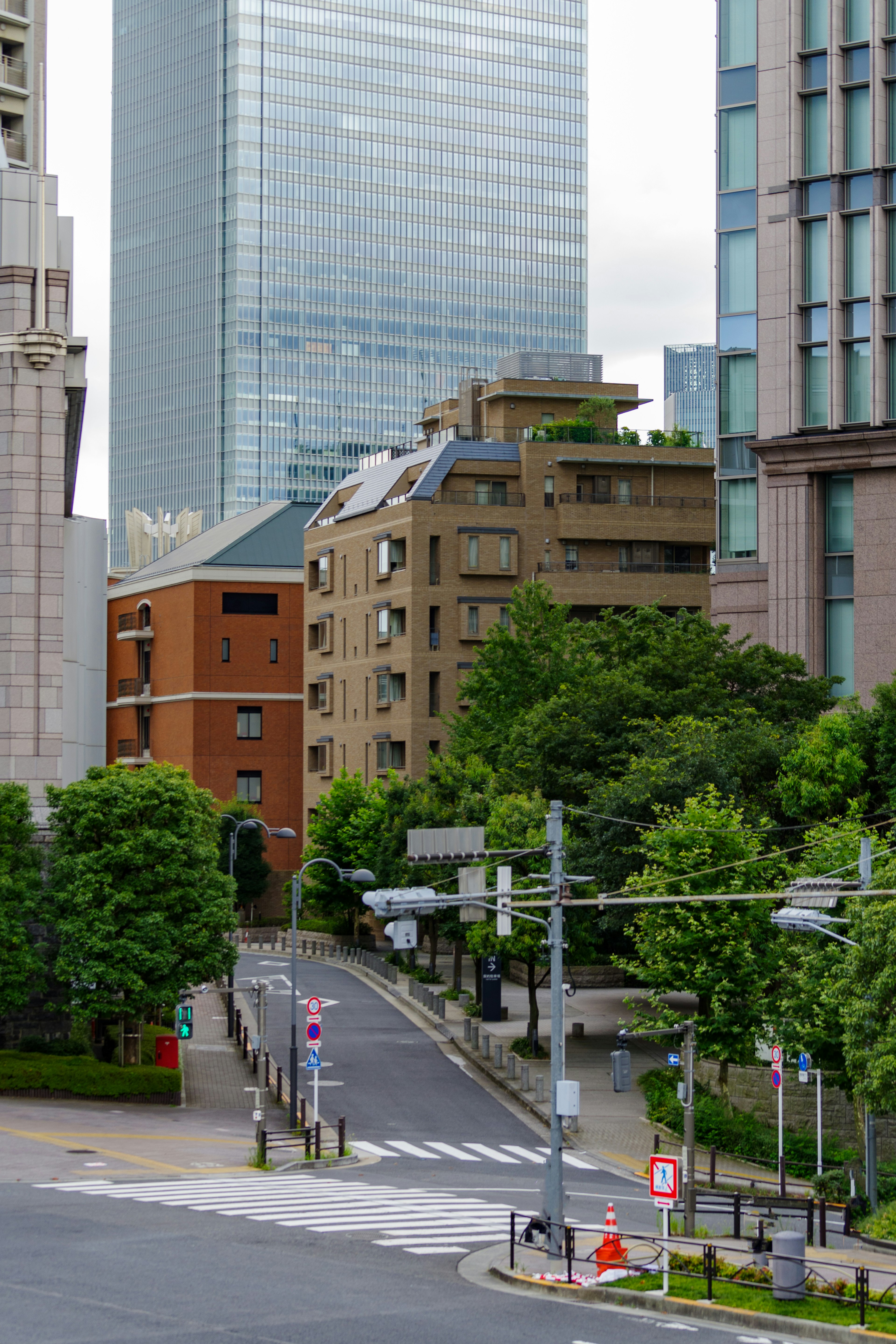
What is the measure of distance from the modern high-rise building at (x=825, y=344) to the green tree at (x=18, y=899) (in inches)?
1136

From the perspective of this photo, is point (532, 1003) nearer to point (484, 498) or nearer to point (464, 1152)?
point (464, 1152)

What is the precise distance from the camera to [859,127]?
6244 cm

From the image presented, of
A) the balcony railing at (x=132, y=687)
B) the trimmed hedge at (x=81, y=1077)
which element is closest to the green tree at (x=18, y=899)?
the trimmed hedge at (x=81, y=1077)

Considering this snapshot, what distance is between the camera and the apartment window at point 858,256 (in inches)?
2437

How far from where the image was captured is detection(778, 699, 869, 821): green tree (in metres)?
50.5

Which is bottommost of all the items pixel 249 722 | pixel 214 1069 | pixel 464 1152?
pixel 464 1152

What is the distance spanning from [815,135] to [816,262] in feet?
15.7

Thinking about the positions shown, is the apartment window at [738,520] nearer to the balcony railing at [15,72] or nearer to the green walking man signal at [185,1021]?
the green walking man signal at [185,1021]

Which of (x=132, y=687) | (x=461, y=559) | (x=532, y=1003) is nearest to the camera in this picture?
(x=532, y=1003)

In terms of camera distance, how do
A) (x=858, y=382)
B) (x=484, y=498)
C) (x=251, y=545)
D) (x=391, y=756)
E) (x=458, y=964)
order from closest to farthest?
(x=858, y=382) → (x=458, y=964) → (x=391, y=756) → (x=484, y=498) → (x=251, y=545)

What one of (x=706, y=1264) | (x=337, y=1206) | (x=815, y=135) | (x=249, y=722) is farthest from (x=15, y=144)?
(x=249, y=722)

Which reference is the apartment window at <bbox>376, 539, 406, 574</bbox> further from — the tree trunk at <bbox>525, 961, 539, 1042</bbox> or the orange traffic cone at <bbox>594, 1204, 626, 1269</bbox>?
the orange traffic cone at <bbox>594, 1204, 626, 1269</bbox>

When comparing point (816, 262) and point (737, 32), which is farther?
point (737, 32)

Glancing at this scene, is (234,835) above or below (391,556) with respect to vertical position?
below
